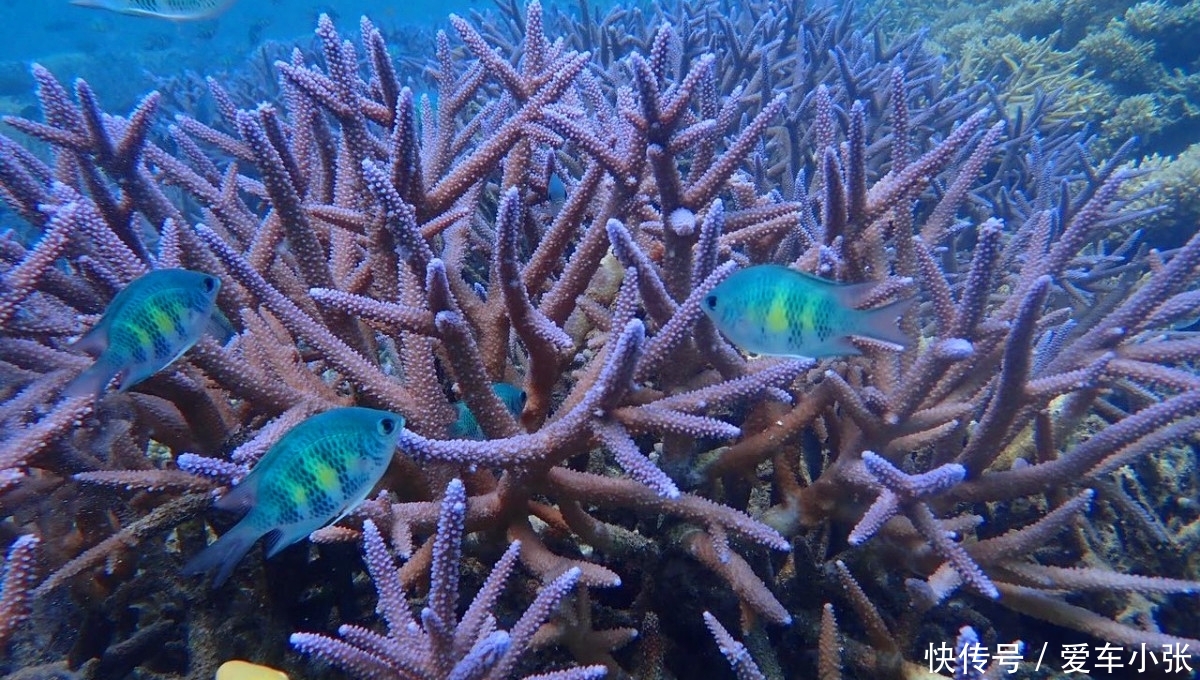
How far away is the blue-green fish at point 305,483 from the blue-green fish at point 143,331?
52 centimetres

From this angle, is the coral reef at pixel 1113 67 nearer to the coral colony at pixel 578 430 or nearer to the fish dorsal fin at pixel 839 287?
the coral colony at pixel 578 430

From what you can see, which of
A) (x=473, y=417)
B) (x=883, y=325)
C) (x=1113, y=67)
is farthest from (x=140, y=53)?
(x=883, y=325)

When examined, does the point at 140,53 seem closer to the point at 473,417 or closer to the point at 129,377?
the point at 129,377

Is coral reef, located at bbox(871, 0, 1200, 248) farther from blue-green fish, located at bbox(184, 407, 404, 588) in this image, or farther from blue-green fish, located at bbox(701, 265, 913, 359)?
blue-green fish, located at bbox(184, 407, 404, 588)

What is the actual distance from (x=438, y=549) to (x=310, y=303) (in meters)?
1.29

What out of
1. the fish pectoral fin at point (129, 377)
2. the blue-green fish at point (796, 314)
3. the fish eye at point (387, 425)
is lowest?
the blue-green fish at point (796, 314)

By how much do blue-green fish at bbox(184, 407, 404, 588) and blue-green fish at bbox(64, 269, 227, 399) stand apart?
52 centimetres

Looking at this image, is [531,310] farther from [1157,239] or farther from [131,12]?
[1157,239]

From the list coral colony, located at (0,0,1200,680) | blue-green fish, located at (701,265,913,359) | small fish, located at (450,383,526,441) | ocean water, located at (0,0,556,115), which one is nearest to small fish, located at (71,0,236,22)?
ocean water, located at (0,0,556,115)

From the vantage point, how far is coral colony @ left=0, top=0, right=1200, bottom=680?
6.06ft

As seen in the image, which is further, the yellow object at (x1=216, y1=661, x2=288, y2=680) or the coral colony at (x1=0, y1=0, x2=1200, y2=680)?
the coral colony at (x1=0, y1=0, x2=1200, y2=680)

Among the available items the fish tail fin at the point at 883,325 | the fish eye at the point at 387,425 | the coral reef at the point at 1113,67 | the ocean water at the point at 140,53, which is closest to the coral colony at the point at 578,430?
the fish tail fin at the point at 883,325

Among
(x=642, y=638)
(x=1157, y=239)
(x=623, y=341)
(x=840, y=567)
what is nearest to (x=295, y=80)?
(x=623, y=341)

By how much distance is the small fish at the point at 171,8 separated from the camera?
3.75 m
